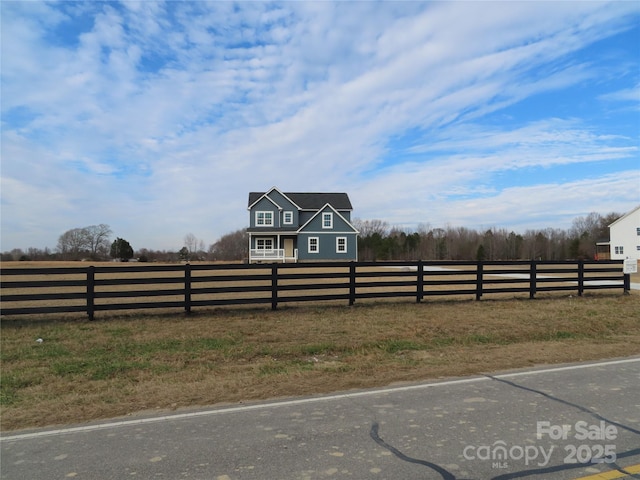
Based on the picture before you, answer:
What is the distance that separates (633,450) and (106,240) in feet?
A: 260

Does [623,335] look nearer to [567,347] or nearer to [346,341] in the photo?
[567,347]

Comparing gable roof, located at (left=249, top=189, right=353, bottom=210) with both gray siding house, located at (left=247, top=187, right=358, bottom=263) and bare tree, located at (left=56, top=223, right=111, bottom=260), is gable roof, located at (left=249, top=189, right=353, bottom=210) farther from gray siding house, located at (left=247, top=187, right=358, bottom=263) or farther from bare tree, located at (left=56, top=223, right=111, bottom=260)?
bare tree, located at (left=56, top=223, right=111, bottom=260)

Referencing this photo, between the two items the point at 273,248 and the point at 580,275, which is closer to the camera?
the point at 580,275

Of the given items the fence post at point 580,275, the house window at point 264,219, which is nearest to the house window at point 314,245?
the house window at point 264,219

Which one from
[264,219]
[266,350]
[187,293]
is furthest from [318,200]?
[266,350]

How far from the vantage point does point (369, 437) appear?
445cm

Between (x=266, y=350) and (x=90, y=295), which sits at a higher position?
(x=90, y=295)

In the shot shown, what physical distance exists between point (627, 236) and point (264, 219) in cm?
5436

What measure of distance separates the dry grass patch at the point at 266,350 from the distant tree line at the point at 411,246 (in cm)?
5221

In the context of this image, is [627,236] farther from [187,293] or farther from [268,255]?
[187,293]

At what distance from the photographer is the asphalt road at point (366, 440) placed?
3773 millimetres

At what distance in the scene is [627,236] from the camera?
211ft

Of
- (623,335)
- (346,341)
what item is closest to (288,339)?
(346,341)

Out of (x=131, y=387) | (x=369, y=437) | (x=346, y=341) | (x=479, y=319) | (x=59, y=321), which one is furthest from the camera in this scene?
(x=479, y=319)
